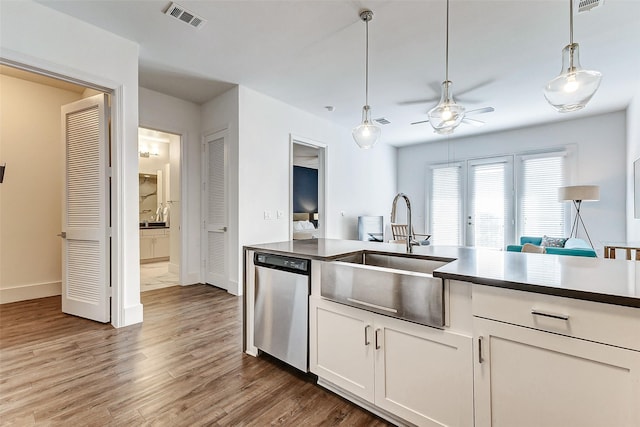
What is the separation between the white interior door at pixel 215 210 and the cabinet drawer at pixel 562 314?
3656mm

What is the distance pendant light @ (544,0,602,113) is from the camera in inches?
68.8

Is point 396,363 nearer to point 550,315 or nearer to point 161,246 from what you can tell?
point 550,315

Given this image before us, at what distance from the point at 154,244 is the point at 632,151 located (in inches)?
346

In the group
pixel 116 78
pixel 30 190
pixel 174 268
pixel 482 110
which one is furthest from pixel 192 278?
A: pixel 482 110

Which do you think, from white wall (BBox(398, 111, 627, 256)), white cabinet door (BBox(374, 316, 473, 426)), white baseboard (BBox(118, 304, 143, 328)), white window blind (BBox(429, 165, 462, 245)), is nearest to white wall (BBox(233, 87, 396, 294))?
white baseboard (BBox(118, 304, 143, 328))

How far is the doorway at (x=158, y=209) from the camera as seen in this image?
17.1ft

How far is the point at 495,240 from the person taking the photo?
6375mm

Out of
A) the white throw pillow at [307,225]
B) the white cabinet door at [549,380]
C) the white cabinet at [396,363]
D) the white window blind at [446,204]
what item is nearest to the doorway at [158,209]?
the white throw pillow at [307,225]

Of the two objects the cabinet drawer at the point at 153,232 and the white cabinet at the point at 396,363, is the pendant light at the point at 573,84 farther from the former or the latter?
the cabinet drawer at the point at 153,232

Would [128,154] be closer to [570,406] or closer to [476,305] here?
[476,305]

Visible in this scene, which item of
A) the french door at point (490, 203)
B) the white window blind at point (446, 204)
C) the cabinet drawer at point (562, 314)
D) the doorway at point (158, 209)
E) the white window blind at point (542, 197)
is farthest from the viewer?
the white window blind at point (446, 204)

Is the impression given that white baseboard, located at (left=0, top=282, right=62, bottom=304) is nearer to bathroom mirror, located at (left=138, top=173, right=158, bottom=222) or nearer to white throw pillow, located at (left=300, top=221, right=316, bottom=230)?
bathroom mirror, located at (left=138, top=173, right=158, bottom=222)

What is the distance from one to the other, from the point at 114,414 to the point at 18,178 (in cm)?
373

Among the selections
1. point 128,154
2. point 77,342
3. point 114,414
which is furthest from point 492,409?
point 128,154
